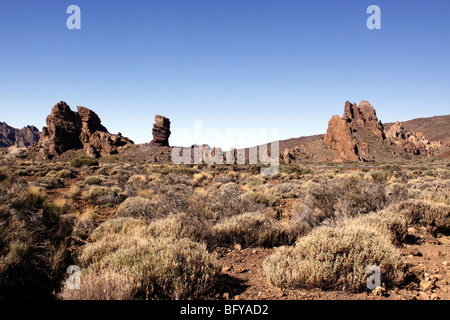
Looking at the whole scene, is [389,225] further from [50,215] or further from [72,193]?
[72,193]

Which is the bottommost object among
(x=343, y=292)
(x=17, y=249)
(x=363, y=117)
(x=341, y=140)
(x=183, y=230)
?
(x=343, y=292)

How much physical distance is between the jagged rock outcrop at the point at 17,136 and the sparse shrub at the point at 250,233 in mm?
212424

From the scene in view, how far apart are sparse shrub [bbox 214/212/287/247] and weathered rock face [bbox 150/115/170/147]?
66.5 meters

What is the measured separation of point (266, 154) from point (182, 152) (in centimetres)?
2405

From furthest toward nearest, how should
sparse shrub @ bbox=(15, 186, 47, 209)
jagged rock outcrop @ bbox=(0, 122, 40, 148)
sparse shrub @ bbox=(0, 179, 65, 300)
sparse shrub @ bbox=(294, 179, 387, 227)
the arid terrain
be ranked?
1. jagged rock outcrop @ bbox=(0, 122, 40, 148)
2. sparse shrub @ bbox=(294, 179, 387, 227)
3. sparse shrub @ bbox=(15, 186, 47, 209)
4. the arid terrain
5. sparse shrub @ bbox=(0, 179, 65, 300)

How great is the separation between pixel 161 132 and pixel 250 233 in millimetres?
69320

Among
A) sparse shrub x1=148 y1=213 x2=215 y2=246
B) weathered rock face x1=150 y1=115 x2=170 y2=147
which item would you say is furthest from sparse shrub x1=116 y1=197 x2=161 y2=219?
weathered rock face x1=150 y1=115 x2=170 y2=147

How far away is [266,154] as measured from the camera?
6931 centimetres

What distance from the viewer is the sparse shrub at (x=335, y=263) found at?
338cm

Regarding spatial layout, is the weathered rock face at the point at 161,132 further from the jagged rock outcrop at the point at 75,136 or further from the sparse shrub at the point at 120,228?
the sparse shrub at the point at 120,228

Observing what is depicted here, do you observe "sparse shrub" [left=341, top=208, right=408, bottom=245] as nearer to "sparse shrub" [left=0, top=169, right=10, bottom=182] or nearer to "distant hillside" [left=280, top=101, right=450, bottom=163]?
A: "sparse shrub" [left=0, top=169, right=10, bottom=182]

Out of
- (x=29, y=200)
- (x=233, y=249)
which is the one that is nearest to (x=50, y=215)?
(x=29, y=200)

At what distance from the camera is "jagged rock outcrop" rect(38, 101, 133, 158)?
61938mm

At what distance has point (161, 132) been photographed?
235 ft
